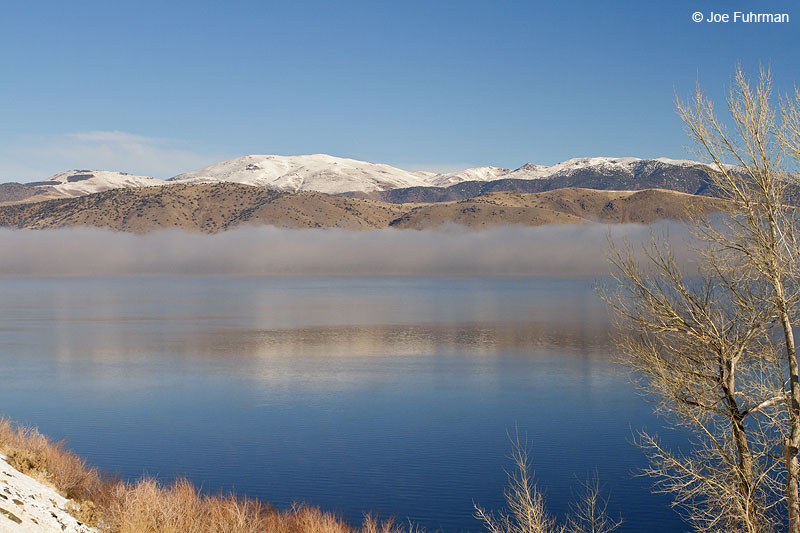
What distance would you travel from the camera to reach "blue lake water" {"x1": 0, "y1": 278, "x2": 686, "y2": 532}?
84.8 feet

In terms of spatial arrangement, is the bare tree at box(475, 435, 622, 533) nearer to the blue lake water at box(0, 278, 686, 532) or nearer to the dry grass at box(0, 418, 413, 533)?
the blue lake water at box(0, 278, 686, 532)

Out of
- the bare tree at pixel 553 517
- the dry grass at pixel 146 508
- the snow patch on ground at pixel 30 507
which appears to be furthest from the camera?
the bare tree at pixel 553 517

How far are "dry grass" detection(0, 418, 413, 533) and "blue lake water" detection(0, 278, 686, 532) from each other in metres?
2.54

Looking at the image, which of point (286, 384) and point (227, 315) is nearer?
point (286, 384)

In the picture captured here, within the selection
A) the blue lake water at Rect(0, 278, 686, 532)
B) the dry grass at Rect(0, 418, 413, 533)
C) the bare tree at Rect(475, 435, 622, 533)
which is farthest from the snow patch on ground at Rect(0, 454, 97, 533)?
the bare tree at Rect(475, 435, 622, 533)

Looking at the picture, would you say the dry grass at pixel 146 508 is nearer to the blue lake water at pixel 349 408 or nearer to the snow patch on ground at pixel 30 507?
the snow patch on ground at pixel 30 507

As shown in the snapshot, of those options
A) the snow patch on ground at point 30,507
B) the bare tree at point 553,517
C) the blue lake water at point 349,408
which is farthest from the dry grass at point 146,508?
the bare tree at point 553,517

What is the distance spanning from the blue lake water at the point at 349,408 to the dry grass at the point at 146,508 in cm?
254

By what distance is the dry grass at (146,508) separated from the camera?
16953 mm

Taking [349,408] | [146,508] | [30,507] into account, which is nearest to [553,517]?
[146,508]

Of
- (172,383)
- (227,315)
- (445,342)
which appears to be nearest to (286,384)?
(172,383)

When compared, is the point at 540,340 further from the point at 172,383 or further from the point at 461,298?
the point at 461,298

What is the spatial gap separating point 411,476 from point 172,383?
24.5 metres

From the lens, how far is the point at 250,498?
941 inches
